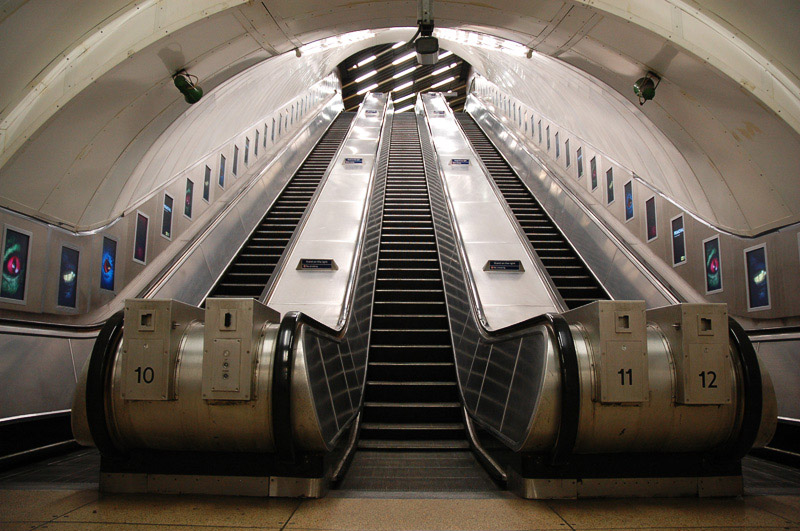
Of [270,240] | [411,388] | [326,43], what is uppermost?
[326,43]

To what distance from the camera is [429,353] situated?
557 centimetres

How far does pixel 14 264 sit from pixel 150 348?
6.79 ft

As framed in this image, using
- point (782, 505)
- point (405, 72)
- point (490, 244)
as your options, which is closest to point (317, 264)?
point (490, 244)

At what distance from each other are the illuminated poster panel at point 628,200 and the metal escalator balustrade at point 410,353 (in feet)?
9.19

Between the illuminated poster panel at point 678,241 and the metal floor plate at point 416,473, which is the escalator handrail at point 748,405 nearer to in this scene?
the metal floor plate at point 416,473

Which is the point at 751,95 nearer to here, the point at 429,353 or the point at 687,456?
the point at 687,456

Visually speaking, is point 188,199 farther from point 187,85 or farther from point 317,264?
point 187,85

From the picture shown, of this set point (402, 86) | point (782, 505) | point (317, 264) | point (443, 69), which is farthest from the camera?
point (402, 86)

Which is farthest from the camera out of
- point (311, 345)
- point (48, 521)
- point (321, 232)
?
point (321, 232)

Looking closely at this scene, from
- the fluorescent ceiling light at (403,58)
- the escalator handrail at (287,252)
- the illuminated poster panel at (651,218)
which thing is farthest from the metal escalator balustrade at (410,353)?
the fluorescent ceiling light at (403,58)

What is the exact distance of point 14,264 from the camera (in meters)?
4.09

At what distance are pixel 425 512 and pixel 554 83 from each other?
8.12 metres

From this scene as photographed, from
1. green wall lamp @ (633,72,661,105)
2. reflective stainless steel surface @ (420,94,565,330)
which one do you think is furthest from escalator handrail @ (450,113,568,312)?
green wall lamp @ (633,72,661,105)

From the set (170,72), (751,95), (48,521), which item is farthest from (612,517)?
(170,72)
